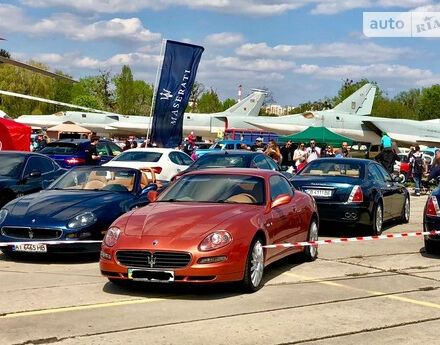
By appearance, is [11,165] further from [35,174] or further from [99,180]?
[99,180]

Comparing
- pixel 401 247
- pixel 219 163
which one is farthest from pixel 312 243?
pixel 219 163

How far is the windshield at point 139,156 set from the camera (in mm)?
20562

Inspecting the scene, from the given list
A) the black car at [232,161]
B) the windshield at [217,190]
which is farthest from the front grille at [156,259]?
the black car at [232,161]

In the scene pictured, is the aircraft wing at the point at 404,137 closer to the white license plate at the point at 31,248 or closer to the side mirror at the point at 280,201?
the side mirror at the point at 280,201

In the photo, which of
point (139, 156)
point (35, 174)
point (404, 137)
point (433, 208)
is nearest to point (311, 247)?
point (433, 208)

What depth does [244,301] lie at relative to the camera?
742 cm

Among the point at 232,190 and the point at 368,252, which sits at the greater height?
the point at 232,190

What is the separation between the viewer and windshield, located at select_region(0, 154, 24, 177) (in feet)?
46.6

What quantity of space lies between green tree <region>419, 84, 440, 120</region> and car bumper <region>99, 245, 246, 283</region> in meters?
108

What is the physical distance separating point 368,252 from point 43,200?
524cm

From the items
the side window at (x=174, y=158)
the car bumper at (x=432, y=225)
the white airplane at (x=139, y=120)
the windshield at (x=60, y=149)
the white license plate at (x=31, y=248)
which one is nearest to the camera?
the white license plate at (x=31, y=248)

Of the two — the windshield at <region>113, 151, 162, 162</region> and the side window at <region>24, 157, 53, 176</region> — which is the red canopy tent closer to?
the windshield at <region>113, 151, 162, 162</region>

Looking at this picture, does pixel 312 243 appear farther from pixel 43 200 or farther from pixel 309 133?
pixel 309 133

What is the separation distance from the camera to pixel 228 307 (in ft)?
23.3
